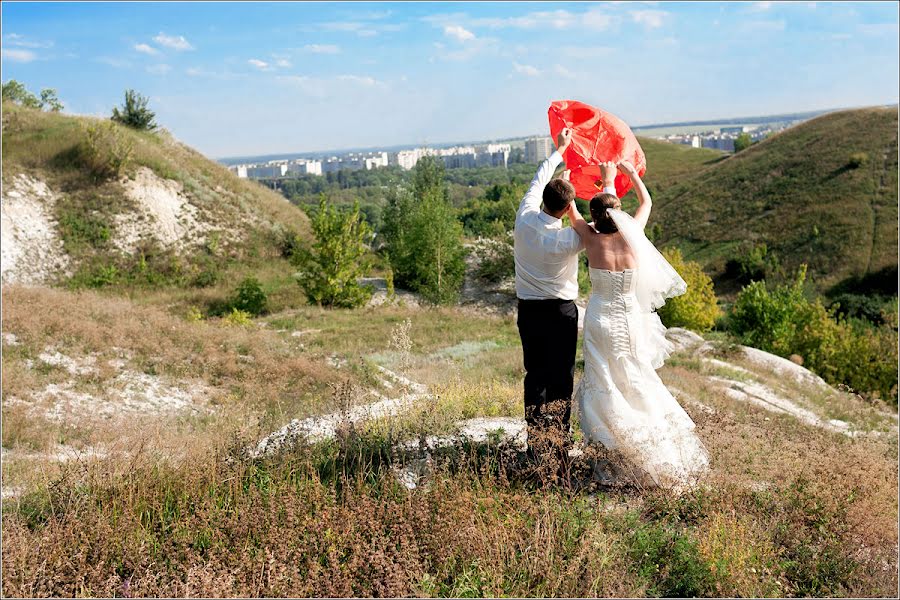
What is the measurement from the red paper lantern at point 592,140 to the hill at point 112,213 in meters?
20.2

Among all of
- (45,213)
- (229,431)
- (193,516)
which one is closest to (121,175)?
(45,213)

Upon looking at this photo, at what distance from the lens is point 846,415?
500 inches

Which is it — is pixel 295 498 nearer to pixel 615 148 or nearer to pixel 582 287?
pixel 615 148

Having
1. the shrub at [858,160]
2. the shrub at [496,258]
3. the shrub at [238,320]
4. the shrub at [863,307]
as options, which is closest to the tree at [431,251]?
the shrub at [496,258]

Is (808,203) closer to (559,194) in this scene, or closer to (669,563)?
(559,194)

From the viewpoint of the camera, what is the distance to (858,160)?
56875 mm

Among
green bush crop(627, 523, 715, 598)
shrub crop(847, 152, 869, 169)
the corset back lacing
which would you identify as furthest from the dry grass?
shrub crop(847, 152, 869, 169)

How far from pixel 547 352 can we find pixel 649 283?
3.45 feet

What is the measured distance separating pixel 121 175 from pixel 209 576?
85.3ft

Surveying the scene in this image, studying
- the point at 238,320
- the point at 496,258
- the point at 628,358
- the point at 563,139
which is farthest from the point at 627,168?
the point at 496,258

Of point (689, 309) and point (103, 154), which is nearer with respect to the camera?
point (689, 309)

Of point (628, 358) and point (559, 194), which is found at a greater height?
point (559, 194)

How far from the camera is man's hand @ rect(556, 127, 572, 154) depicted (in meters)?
5.82

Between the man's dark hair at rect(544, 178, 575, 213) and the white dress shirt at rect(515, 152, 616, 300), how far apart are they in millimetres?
105
